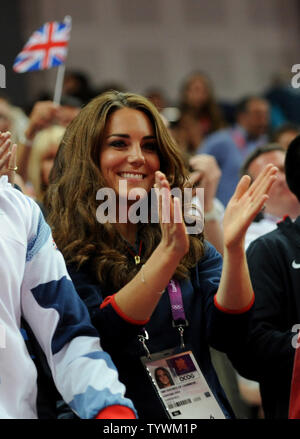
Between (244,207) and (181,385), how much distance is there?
1.82 ft

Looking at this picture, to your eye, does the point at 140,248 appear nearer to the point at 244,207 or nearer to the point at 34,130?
the point at 244,207

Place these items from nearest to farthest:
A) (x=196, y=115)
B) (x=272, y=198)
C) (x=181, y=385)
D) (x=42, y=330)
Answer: (x=42, y=330), (x=181, y=385), (x=272, y=198), (x=196, y=115)

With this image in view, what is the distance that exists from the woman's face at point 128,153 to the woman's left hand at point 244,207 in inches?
14.6

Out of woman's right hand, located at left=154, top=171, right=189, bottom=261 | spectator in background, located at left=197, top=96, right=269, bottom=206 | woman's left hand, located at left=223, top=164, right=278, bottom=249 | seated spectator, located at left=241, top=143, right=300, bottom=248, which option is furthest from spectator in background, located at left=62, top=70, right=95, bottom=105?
woman's right hand, located at left=154, top=171, right=189, bottom=261

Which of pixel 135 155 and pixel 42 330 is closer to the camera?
pixel 42 330

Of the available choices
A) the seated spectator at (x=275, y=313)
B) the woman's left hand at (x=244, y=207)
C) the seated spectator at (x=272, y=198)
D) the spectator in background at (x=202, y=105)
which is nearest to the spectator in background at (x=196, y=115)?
the spectator in background at (x=202, y=105)

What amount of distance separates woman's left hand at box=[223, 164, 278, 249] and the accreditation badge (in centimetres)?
39

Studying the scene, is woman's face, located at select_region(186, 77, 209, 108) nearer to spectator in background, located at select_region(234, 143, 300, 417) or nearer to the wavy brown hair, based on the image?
spectator in background, located at select_region(234, 143, 300, 417)

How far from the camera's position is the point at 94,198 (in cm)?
250

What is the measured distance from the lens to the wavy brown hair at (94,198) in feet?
7.95

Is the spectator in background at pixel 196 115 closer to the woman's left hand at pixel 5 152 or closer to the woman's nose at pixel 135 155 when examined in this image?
the woman's nose at pixel 135 155

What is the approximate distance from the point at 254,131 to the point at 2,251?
4697 millimetres

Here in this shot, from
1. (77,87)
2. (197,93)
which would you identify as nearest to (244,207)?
(197,93)
